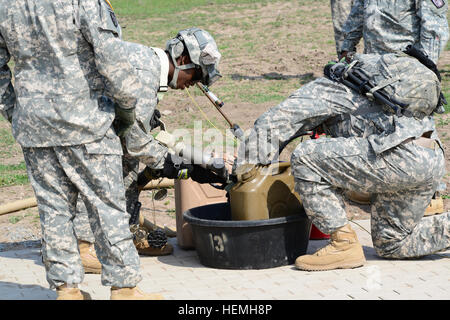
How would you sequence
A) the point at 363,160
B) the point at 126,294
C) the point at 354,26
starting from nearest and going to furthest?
the point at 126,294 → the point at 363,160 → the point at 354,26

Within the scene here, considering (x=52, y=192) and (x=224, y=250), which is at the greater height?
(x=52, y=192)

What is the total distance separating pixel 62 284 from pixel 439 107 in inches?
108

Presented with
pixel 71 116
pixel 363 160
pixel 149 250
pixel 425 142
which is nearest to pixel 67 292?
pixel 71 116

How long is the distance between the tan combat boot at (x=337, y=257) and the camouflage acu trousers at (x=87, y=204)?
1.34m

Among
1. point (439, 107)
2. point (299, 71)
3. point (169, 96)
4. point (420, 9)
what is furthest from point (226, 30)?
point (439, 107)

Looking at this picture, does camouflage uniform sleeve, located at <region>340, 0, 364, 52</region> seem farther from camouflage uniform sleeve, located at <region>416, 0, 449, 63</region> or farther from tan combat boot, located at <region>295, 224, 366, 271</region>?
tan combat boot, located at <region>295, 224, 366, 271</region>

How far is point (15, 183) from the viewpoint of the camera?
26.8ft

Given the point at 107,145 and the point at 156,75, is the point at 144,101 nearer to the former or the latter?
the point at 156,75

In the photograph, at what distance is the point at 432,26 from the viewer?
6266 millimetres

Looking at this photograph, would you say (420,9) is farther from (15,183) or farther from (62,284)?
(15,183)

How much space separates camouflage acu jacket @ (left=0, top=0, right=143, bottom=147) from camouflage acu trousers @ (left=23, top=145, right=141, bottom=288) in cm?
12

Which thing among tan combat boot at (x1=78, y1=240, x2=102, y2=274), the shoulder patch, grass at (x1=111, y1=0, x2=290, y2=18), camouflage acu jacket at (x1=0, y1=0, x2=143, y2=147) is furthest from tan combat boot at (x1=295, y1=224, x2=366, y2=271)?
grass at (x1=111, y1=0, x2=290, y2=18)

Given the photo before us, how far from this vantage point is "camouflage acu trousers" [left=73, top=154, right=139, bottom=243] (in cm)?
513

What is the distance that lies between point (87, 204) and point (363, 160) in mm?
1806
